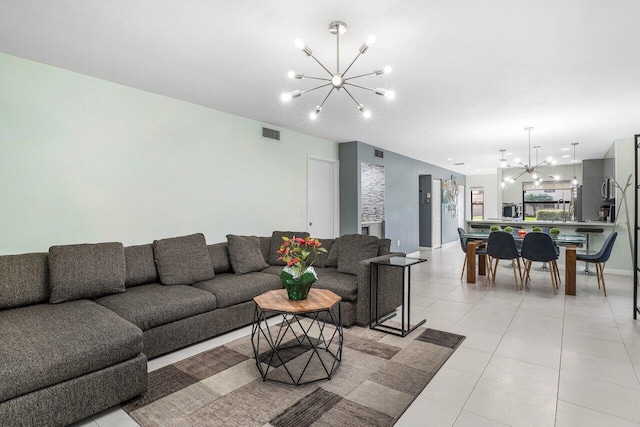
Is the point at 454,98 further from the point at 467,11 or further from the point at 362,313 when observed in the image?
the point at 362,313

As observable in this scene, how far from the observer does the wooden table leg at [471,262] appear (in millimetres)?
5625

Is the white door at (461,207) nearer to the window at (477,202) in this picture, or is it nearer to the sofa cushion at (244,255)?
the window at (477,202)

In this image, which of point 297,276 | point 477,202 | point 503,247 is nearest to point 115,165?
point 297,276

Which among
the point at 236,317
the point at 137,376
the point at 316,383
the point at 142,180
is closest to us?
the point at 137,376

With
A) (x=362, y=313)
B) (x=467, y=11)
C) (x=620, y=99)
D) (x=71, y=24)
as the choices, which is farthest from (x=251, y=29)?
(x=620, y=99)

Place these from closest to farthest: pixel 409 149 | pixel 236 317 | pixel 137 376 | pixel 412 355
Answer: pixel 137 376 < pixel 412 355 < pixel 236 317 < pixel 409 149

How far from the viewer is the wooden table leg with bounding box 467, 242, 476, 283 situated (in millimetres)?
5625

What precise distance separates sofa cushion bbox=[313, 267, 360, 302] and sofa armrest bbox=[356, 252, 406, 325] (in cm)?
7

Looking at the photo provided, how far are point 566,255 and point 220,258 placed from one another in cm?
507

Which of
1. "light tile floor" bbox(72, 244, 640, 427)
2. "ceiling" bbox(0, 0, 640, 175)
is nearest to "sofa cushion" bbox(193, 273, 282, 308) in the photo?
"light tile floor" bbox(72, 244, 640, 427)

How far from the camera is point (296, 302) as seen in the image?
2564mm

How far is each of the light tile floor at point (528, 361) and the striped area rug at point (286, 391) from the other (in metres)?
0.12

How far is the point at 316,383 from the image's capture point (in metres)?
2.41

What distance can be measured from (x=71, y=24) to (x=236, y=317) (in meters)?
2.77
